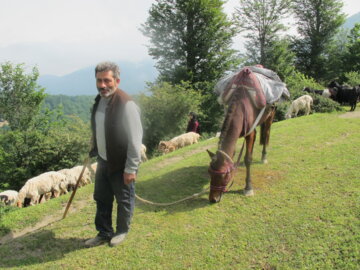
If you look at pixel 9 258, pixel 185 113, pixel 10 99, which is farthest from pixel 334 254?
Result: pixel 10 99

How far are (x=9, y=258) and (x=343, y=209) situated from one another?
5.44 metres

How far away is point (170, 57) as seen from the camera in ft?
84.2

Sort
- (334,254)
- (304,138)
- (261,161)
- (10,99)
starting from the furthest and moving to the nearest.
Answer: (10,99) < (304,138) < (261,161) < (334,254)

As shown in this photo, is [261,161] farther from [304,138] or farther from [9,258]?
[9,258]

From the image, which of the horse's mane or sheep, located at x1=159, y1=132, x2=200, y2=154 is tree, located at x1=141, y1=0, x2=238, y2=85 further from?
the horse's mane

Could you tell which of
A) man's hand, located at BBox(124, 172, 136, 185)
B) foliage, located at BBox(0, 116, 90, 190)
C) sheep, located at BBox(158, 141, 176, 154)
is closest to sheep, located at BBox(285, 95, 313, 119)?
sheep, located at BBox(158, 141, 176, 154)

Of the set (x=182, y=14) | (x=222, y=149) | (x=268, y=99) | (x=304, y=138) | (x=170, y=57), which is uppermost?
(x=182, y=14)

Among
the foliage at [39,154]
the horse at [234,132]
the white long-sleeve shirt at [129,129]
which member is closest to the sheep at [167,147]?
the foliage at [39,154]

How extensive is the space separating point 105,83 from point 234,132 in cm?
237

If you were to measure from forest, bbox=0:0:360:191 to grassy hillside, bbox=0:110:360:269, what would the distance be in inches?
299

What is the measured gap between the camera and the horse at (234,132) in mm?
4426

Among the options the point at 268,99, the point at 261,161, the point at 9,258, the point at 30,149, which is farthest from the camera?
the point at 30,149

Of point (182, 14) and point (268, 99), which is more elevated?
point (182, 14)

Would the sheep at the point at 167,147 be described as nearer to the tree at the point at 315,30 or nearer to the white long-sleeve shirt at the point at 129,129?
the white long-sleeve shirt at the point at 129,129
